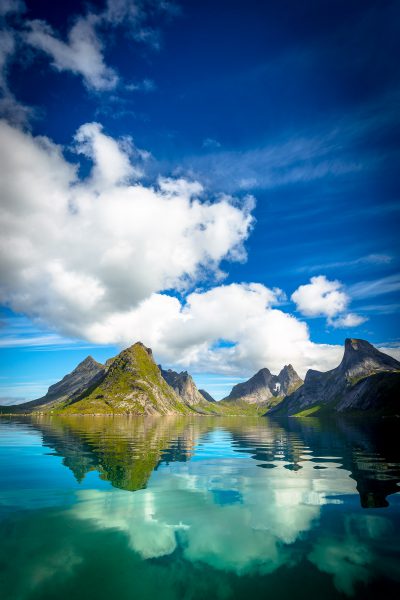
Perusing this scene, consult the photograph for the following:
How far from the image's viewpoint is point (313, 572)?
10992 mm

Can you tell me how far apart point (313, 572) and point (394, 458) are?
99.8 feet

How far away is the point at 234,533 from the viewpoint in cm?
1409

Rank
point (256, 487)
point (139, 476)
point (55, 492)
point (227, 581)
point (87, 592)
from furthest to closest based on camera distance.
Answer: point (139, 476), point (256, 487), point (55, 492), point (227, 581), point (87, 592)

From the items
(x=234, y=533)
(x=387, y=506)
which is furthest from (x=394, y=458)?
(x=234, y=533)

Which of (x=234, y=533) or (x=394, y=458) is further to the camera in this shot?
(x=394, y=458)

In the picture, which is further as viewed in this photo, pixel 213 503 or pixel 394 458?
pixel 394 458

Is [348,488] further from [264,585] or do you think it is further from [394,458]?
[394,458]

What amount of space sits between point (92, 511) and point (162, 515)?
382 centimetres

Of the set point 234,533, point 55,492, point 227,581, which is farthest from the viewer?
point 55,492

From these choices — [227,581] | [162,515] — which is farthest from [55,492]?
[227,581]

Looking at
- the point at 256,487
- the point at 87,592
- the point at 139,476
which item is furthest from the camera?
the point at 139,476

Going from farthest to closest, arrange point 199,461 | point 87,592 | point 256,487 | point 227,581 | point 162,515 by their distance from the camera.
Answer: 1. point 199,461
2. point 256,487
3. point 162,515
4. point 227,581
5. point 87,592

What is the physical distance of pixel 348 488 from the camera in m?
21.2

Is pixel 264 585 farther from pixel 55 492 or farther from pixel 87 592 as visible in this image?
pixel 55 492
